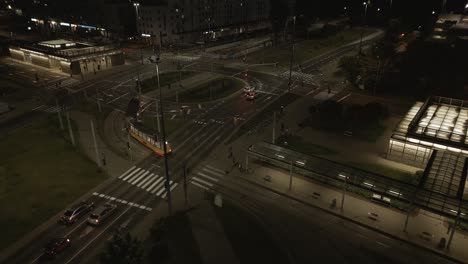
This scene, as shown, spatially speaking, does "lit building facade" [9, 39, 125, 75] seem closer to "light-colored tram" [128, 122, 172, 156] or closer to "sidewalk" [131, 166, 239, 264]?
"light-colored tram" [128, 122, 172, 156]

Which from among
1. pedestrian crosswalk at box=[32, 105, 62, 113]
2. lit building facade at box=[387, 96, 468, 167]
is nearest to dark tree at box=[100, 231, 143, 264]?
lit building facade at box=[387, 96, 468, 167]

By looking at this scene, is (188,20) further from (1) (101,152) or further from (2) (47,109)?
(1) (101,152)

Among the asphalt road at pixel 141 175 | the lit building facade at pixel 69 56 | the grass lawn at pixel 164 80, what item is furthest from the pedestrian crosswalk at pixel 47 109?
the lit building facade at pixel 69 56

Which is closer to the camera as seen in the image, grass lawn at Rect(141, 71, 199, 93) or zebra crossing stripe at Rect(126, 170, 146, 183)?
zebra crossing stripe at Rect(126, 170, 146, 183)

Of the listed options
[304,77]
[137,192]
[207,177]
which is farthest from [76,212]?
[304,77]

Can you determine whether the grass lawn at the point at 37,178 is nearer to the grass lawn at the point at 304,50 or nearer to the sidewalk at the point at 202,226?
the sidewalk at the point at 202,226
